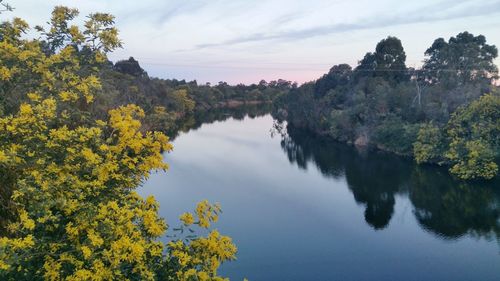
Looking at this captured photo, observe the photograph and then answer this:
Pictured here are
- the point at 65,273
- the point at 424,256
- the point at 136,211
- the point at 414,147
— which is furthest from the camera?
the point at 414,147

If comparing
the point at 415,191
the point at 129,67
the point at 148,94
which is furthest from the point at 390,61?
the point at 129,67

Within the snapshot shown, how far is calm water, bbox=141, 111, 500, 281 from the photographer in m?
23.2

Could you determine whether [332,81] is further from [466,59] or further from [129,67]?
[129,67]

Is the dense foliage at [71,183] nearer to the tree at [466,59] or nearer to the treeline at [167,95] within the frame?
the treeline at [167,95]

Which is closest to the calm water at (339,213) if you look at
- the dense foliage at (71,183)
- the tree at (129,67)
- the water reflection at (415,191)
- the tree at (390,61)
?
the water reflection at (415,191)

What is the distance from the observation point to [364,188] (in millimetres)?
38875

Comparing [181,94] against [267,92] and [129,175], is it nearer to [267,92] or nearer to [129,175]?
[267,92]

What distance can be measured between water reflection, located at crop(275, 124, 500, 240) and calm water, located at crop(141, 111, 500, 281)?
3.4 inches

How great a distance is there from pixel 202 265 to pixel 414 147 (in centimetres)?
4502

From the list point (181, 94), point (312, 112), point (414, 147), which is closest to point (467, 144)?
point (414, 147)

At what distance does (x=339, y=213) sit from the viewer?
31859mm

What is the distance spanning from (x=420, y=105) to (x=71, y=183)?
54627 millimetres

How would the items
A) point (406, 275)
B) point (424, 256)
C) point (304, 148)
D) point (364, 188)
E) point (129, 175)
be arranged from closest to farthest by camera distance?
point (129, 175), point (406, 275), point (424, 256), point (364, 188), point (304, 148)

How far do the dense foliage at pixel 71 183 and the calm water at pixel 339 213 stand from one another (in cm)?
1502
